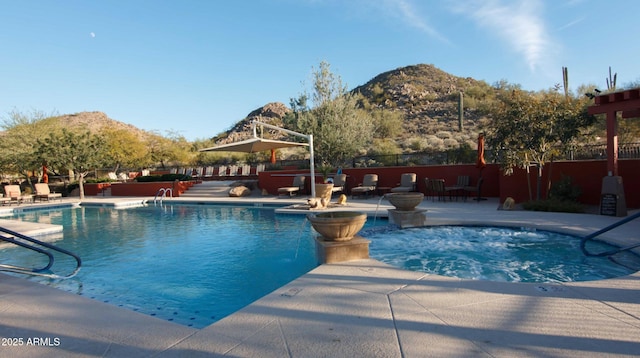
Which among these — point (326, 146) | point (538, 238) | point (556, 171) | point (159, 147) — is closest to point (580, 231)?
point (538, 238)

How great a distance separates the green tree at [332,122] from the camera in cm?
1806

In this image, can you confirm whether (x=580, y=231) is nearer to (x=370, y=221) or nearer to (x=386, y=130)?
(x=370, y=221)

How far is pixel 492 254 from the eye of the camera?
615 centimetres

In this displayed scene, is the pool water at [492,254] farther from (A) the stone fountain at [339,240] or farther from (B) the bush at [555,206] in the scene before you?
(B) the bush at [555,206]

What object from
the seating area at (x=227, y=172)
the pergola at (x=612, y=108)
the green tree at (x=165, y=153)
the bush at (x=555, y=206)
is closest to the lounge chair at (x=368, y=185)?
the bush at (x=555, y=206)

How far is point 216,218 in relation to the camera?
40.0 feet

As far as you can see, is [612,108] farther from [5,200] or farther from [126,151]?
[126,151]

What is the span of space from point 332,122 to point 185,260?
12.4 meters

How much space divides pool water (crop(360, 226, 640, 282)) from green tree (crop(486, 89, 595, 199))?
326 centimetres

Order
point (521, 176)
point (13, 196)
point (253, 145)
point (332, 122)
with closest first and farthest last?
point (521, 176)
point (253, 145)
point (13, 196)
point (332, 122)

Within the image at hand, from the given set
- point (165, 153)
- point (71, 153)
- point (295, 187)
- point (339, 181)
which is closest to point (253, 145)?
point (295, 187)

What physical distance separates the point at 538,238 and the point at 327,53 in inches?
602

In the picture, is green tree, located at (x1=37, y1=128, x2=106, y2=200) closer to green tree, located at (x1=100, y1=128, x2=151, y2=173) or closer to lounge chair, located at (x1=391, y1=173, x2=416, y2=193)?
green tree, located at (x1=100, y1=128, x2=151, y2=173)

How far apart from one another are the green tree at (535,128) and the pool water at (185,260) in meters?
5.80
